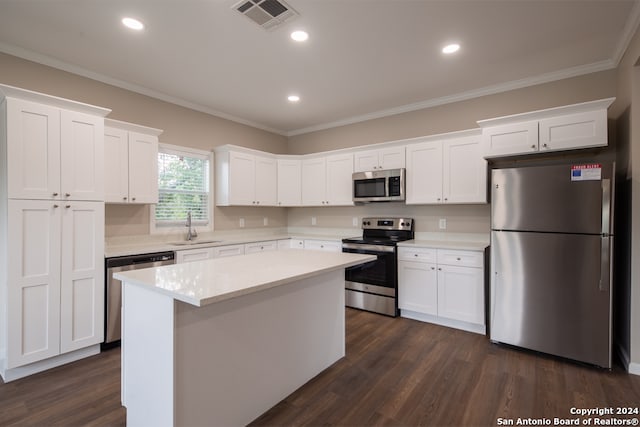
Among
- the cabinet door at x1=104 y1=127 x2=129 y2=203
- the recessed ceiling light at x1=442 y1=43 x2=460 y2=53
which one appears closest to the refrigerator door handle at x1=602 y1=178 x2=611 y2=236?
the recessed ceiling light at x1=442 y1=43 x2=460 y2=53

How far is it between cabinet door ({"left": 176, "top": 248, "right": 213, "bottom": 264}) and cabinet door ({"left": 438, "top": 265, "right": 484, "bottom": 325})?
2.75 m

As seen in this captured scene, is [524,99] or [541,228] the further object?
[524,99]

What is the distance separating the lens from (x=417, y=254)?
365cm

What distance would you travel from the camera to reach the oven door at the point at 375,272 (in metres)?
3.79

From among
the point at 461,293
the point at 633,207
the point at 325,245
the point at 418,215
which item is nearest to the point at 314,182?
the point at 325,245

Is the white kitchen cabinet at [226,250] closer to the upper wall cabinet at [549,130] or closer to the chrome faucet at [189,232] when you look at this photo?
the chrome faucet at [189,232]

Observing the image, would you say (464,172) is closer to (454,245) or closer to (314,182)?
(454,245)

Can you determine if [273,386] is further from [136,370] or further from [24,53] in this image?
[24,53]

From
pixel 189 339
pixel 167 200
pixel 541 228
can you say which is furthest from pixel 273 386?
pixel 167 200

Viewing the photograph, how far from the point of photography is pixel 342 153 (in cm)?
464

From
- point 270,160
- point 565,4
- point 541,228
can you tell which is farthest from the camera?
point 270,160

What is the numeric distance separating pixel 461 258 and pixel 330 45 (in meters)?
2.55

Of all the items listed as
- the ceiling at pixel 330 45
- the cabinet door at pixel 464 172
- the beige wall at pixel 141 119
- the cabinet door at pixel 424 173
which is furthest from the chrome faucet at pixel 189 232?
the cabinet door at pixel 464 172

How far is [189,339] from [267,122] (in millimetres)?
4165
